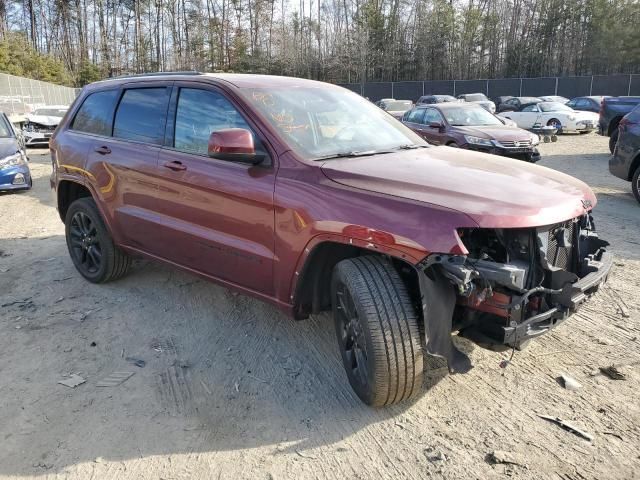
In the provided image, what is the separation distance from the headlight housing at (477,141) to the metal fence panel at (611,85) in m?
32.1

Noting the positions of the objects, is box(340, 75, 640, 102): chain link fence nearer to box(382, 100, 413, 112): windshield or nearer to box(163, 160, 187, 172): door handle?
box(382, 100, 413, 112): windshield

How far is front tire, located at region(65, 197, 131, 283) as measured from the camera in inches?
194

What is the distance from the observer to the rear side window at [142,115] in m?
4.21

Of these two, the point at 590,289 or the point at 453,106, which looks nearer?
the point at 590,289

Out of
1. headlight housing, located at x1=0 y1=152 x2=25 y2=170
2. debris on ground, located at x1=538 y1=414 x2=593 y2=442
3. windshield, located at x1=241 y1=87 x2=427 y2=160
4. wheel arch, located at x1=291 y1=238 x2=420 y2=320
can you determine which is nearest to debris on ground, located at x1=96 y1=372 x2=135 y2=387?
wheel arch, located at x1=291 y1=238 x2=420 y2=320

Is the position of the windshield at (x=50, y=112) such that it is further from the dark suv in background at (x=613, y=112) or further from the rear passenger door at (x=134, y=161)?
the dark suv in background at (x=613, y=112)

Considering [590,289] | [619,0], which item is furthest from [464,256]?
[619,0]

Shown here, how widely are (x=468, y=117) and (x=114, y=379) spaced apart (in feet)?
33.8

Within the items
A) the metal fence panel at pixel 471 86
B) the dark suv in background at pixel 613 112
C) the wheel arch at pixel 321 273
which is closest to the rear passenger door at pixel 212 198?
the wheel arch at pixel 321 273

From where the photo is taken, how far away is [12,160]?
974 centimetres

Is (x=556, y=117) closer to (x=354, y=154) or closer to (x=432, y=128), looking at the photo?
(x=432, y=128)

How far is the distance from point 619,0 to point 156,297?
56.4 m

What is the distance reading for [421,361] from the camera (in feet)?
9.46

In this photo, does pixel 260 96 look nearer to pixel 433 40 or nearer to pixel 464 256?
pixel 464 256
